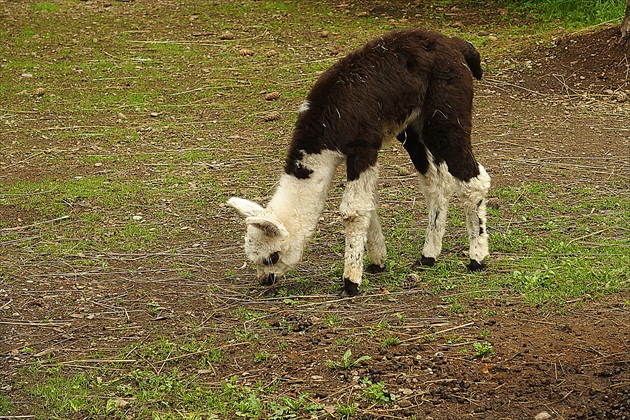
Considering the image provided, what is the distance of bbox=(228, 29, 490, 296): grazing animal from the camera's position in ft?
22.4

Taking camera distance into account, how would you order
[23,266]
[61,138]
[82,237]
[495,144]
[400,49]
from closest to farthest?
[400,49] < [23,266] < [82,237] < [495,144] < [61,138]

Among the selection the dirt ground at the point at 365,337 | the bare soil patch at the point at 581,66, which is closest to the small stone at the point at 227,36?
the bare soil patch at the point at 581,66

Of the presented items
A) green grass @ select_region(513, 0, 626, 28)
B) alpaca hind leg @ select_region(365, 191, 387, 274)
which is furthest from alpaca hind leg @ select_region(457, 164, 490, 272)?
green grass @ select_region(513, 0, 626, 28)

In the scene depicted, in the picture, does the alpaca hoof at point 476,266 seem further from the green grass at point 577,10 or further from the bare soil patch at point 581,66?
the green grass at point 577,10

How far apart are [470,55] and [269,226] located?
2.39 meters

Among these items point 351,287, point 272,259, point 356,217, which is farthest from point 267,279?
point 356,217

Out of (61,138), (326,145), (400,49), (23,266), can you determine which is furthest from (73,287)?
(61,138)

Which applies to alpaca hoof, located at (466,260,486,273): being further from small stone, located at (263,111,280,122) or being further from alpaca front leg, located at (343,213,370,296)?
small stone, located at (263,111,280,122)

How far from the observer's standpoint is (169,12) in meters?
16.9

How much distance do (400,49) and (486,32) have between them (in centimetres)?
799

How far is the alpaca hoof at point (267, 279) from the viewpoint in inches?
281

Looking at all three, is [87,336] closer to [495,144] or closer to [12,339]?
[12,339]

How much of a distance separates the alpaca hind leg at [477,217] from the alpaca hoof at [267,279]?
1.69 metres

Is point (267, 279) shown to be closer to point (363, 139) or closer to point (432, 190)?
point (363, 139)
